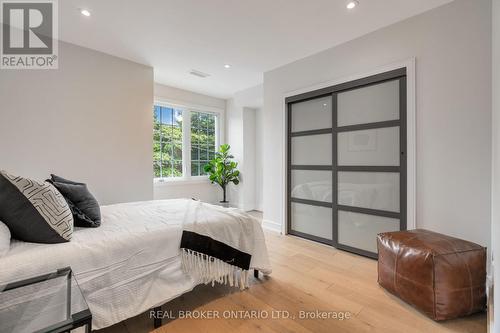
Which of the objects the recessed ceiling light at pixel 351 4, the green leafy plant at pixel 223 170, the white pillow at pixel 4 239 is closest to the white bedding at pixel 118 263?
the white pillow at pixel 4 239

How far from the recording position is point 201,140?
5277 millimetres

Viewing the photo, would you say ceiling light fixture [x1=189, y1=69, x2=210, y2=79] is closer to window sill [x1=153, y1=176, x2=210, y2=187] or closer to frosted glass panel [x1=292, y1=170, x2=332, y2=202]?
window sill [x1=153, y1=176, x2=210, y2=187]

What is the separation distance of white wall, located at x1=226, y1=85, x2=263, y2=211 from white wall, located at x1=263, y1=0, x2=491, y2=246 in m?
2.95

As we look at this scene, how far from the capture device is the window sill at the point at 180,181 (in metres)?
4.46

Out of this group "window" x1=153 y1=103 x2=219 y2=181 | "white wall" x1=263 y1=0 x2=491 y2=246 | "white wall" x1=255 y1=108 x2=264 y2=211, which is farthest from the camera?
"white wall" x1=255 y1=108 x2=264 y2=211

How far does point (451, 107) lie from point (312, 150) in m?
1.56

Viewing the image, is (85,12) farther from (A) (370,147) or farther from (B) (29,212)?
(A) (370,147)

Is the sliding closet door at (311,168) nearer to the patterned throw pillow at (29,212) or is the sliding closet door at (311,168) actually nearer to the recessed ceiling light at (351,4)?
the recessed ceiling light at (351,4)

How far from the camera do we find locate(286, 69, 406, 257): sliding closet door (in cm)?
252

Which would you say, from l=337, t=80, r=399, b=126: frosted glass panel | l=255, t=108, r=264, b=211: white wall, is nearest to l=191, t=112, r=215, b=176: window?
l=255, t=108, r=264, b=211: white wall

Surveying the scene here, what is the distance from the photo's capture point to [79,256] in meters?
1.30

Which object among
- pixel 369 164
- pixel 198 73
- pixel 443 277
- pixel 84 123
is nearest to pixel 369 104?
pixel 369 164

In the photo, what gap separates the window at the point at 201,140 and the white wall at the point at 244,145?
443 mm

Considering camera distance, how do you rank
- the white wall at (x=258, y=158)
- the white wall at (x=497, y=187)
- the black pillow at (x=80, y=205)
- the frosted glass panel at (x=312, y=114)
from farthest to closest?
1. the white wall at (x=258, y=158)
2. the frosted glass panel at (x=312, y=114)
3. the black pillow at (x=80, y=205)
4. the white wall at (x=497, y=187)
